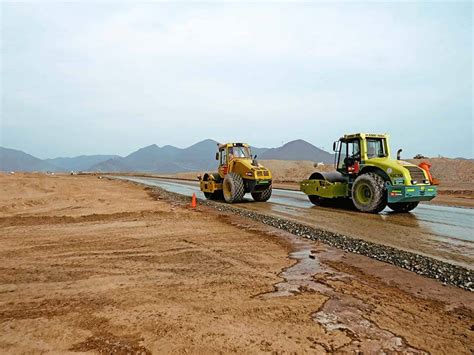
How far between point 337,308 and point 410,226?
6.63m

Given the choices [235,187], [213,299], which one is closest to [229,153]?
[235,187]

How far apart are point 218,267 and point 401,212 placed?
9.08 metres

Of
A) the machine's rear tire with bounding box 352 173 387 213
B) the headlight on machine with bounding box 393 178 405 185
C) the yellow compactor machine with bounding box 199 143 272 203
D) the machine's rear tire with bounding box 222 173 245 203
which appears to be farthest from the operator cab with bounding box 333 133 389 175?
the machine's rear tire with bounding box 222 173 245 203

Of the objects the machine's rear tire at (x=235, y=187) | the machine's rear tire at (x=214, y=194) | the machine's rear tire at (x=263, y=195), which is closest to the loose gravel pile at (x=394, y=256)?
the machine's rear tire at (x=235, y=187)

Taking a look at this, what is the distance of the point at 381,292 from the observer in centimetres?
454

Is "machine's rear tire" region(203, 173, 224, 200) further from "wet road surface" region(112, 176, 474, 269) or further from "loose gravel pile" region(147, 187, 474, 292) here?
"loose gravel pile" region(147, 187, 474, 292)

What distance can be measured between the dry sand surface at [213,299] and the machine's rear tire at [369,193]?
5.11 meters

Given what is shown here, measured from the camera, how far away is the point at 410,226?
9.55m

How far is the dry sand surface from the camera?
10.6ft

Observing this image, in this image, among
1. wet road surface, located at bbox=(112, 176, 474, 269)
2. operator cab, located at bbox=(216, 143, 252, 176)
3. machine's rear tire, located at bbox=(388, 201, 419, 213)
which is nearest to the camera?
wet road surface, located at bbox=(112, 176, 474, 269)

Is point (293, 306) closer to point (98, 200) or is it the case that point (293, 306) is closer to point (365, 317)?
point (365, 317)

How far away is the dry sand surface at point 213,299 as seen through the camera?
322 cm

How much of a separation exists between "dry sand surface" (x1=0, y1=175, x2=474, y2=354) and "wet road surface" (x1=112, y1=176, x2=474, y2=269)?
176 centimetres

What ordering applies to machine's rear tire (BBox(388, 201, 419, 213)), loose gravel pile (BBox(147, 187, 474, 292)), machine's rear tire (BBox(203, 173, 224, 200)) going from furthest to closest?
1. machine's rear tire (BBox(203, 173, 224, 200))
2. machine's rear tire (BBox(388, 201, 419, 213))
3. loose gravel pile (BBox(147, 187, 474, 292))
